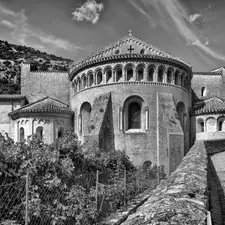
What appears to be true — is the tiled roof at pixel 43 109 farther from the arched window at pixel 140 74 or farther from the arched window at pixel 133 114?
the arched window at pixel 140 74

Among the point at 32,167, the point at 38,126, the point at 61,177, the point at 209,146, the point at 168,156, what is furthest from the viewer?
the point at 38,126

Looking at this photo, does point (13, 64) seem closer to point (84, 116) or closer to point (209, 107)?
point (84, 116)

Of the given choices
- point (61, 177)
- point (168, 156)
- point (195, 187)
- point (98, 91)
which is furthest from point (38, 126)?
point (195, 187)

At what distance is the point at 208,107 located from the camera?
2384cm

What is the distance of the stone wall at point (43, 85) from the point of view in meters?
29.4

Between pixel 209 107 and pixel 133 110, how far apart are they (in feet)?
24.7

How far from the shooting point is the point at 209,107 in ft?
77.9

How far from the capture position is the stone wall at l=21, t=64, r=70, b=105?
2938cm

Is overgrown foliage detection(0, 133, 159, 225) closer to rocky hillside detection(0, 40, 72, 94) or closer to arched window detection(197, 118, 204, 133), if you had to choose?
arched window detection(197, 118, 204, 133)

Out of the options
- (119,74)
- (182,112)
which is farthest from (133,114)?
(182,112)

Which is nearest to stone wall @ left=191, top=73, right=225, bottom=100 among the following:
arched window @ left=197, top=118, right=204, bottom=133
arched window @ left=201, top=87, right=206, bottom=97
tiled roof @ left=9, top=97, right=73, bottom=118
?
arched window @ left=201, top=87, right=206, bottom=97

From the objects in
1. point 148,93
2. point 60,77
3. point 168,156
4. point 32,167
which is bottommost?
point 168,156

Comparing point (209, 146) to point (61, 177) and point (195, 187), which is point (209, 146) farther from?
point (195, 187)

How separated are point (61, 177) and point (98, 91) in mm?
15201
